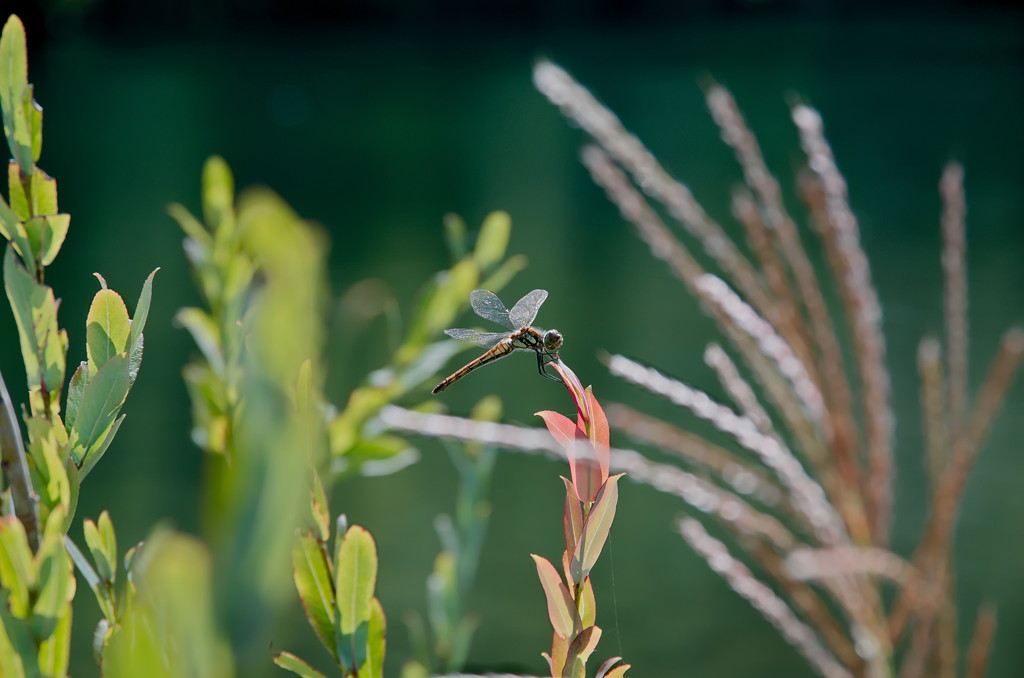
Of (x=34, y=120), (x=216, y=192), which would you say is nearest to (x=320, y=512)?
(x=34, y=120)

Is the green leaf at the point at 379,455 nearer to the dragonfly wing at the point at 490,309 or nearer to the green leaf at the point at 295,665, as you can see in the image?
the dragonfly wing at the point at 490,309

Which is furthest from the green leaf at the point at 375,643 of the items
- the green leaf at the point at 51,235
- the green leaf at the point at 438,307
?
the green leaf at the point at 438,307

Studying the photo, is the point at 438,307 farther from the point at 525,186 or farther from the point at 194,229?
the point at 525,186

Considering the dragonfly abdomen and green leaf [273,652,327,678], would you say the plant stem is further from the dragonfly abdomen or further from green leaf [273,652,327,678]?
the dragonfly abdomen

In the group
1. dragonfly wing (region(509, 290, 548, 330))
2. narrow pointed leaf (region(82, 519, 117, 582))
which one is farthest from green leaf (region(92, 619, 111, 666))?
dragonfly wing (region(509, 290, 548, 330))

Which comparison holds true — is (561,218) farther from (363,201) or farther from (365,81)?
(365,81)

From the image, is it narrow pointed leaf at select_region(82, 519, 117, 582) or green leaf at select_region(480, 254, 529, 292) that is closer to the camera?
narrow pointed leaf at select_region(82, 519, 117, 582)

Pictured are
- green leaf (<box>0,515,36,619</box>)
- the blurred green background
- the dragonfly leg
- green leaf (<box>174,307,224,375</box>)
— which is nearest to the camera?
green leaf (<box>0,515,36,619</box>)
